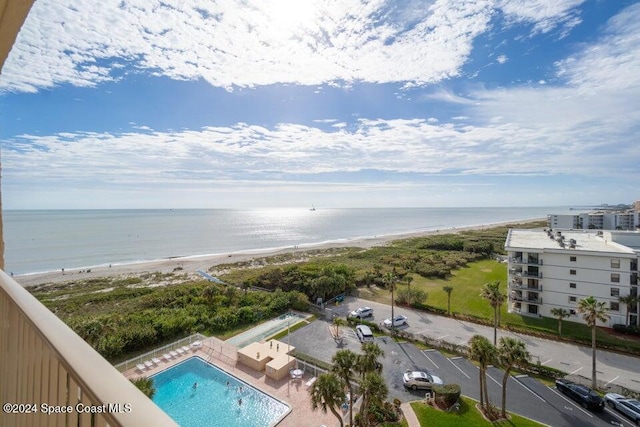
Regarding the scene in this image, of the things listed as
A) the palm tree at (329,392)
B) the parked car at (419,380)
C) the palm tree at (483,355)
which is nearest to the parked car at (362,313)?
the parked car at (419,380)

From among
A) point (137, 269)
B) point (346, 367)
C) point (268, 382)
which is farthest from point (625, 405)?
point (137, 269)

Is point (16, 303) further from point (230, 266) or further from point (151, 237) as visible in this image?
point (151, 237)

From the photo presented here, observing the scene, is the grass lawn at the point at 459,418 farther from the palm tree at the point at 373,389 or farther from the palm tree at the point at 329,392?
the palm tree at the point at 329,392

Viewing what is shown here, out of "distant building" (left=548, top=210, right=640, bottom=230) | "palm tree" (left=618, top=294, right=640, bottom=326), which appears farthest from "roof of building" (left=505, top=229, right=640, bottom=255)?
"distant building" (left=548, top=210, right=640, bottom=230)

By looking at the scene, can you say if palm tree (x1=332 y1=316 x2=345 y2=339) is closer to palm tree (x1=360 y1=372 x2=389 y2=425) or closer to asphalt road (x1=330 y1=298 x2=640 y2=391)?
asphalt road (x1=330 y1=298 x2=640 y2=391)

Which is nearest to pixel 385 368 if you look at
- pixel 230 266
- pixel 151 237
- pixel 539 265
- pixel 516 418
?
pixel 516 418

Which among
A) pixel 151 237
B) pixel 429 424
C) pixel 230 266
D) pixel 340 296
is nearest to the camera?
pixel 429 424
